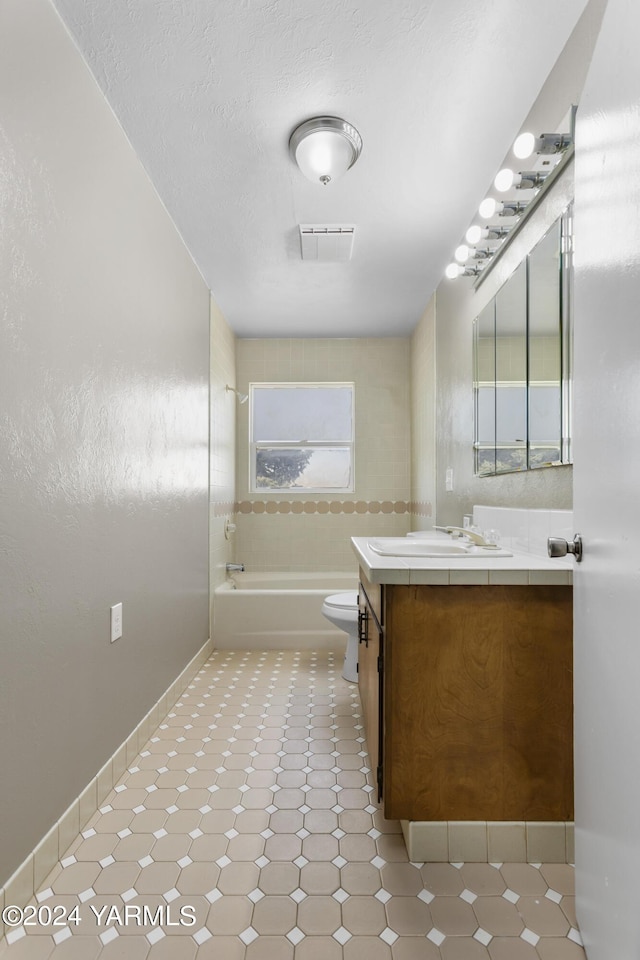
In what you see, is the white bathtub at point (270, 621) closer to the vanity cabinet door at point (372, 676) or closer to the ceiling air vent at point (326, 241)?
the vanity cabinet door at point (372, 676)

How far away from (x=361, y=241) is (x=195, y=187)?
91cm

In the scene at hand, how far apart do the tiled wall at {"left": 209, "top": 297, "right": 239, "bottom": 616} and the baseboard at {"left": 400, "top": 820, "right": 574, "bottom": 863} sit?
2330 mm

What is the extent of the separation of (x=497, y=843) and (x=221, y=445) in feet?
10.0

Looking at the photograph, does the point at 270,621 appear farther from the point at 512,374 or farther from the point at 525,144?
the point at 525,144

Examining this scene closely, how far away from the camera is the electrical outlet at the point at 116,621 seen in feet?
6.18

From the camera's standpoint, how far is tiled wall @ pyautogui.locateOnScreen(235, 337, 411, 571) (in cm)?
460

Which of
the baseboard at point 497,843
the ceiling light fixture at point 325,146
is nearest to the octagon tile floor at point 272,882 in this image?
the baseboard at point 497,843

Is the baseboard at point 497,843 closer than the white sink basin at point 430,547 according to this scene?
Yes

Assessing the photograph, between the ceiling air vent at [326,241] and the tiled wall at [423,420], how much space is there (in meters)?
0.92

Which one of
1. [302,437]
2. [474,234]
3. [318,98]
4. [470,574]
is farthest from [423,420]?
[470,574]

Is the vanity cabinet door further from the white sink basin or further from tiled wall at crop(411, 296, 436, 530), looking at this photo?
tiled wall at crop(411, 296, 436, 530)

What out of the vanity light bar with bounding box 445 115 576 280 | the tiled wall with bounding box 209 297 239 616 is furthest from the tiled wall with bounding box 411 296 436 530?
the tiled wall with bounding box 209 297 239 616

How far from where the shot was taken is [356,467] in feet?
15.3

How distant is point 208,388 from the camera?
3.54m
